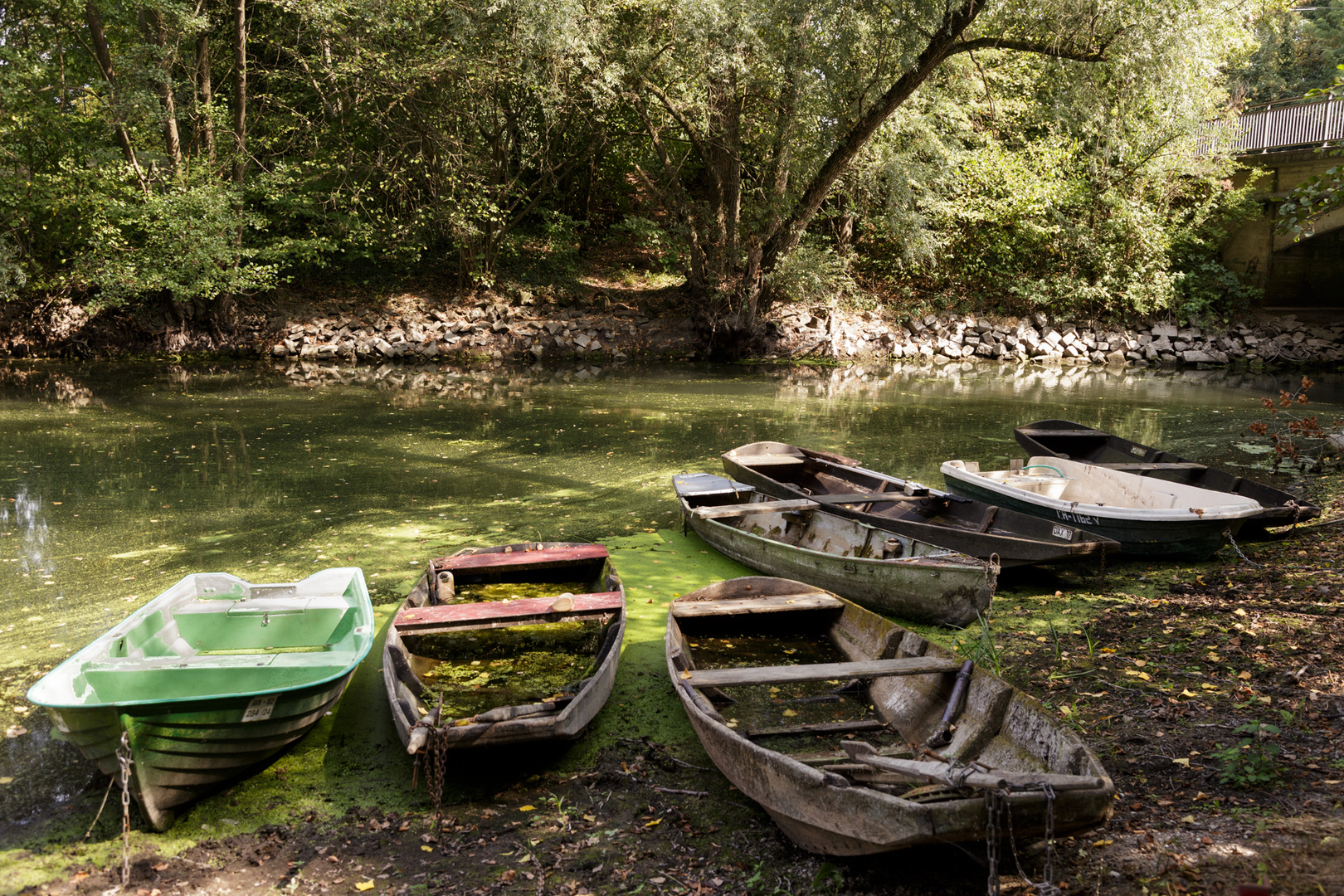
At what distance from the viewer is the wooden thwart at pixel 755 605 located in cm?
554

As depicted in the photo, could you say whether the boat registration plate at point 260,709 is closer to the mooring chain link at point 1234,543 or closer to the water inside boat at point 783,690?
the water inside boat at point 783,690

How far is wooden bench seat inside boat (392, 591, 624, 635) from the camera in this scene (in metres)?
5.38

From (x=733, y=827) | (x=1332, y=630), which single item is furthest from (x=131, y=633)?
(x=1332, y=630)

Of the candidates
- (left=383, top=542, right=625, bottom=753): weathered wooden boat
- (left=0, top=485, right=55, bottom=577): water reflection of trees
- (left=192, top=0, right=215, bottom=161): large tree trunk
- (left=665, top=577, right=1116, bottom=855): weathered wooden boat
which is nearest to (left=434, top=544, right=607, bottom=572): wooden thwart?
(left=383, top=542, right=625, bottom=753): weathered wooden boat

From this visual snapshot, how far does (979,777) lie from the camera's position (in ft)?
10.8

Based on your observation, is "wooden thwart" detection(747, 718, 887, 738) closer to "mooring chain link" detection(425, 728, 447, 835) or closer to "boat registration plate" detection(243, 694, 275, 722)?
"mooring chain link" detection(425, 728, 447, 835)

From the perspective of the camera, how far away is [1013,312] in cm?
2722

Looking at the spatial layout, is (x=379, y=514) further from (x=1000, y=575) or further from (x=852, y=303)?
(x=852, y=303)


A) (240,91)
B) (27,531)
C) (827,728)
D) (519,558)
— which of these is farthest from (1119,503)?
(240,91)

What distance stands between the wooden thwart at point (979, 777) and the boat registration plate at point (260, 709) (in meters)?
2.77

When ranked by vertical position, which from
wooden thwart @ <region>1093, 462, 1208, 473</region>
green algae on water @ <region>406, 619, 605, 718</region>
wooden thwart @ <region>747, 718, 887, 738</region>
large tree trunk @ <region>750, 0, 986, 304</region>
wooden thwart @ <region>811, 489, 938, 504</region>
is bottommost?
green algae on water @ <region>406, 619, 605, 718</region>

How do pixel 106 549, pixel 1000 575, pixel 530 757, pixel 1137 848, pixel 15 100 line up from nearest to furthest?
pixel 1137 848, pixel 530 757, pixel 1000 575, pixel 106 549, pixel 15 100

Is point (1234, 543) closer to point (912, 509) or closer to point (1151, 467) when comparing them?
point (1151, 467)

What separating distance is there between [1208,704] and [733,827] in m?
2.78
